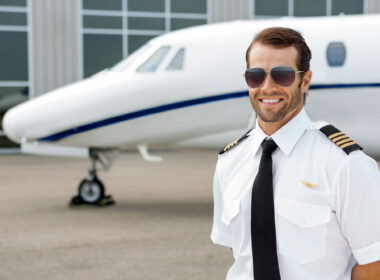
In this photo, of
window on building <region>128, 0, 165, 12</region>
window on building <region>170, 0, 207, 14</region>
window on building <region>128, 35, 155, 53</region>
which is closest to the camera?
window on building <region>128, 0, 165, 12</region>

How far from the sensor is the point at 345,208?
1904 mm

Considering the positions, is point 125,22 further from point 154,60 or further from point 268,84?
point 268,84

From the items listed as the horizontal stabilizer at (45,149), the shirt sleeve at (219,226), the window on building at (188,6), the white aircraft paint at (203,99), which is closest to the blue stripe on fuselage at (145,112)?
the white aircraft paint at (203,99)

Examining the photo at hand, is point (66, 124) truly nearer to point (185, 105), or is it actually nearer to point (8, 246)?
point (185, 105)

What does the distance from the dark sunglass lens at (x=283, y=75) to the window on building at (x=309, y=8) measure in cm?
2472

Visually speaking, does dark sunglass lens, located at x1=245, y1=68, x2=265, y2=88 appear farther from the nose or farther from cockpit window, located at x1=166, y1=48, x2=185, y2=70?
cockpit window, located at x1=166, y1=48, x2=185, y2=70

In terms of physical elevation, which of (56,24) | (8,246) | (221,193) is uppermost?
(56,24)

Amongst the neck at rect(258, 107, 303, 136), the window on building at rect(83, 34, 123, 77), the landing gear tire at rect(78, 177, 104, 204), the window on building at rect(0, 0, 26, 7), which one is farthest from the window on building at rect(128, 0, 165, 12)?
the neck at rect(258, 107, 303, 136)

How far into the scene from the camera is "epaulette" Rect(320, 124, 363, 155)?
6.32ft

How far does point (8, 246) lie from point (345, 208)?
594cm

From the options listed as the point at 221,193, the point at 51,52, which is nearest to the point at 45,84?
the point at 51,52

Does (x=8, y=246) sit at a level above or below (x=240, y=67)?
below

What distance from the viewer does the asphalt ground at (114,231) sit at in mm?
6109

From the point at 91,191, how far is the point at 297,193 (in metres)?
8.41
